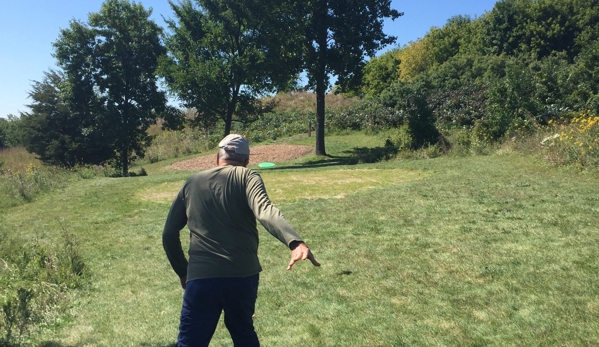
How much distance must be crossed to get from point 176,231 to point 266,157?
2146 centimetres

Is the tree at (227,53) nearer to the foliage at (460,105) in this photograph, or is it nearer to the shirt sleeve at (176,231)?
the foliage at (460,105)

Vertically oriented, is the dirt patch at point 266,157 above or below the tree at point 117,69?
below

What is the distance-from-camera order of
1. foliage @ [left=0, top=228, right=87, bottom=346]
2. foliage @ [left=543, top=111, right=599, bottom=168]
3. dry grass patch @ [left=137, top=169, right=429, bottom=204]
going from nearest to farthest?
foliage @ [left=0, top=228, right=87, bottom=346] < foliage @ [left=543, top=111, right=599, bottom=168] < dry grass patch @ [left=137, top=169, right=429, bottom=204]

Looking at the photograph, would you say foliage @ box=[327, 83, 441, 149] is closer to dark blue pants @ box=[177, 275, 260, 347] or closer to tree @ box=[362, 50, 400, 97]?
tree @ box=[362, 50, 400, 97]

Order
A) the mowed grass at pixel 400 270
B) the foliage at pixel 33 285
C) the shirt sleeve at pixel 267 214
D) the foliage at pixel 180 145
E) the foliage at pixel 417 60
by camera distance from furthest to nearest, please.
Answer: the foliage at pixel 417 60, the foliage at pixel 180 145, the foliage at pixel 33 285, the mowed grass at pixel 400 270, the shirt sleeve at pixel 267 214

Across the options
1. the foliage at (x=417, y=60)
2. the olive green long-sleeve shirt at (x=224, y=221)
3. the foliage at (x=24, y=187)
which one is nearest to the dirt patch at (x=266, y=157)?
the foliage at (x=24, y=187)

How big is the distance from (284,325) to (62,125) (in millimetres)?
25464

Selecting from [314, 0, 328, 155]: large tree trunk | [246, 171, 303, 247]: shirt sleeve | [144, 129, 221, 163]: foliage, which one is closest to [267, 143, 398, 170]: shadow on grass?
[314, 0, 328, 155]: large tree trunk

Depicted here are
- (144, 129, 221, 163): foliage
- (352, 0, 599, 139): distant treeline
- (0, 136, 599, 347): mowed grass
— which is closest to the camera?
(0, 136, 599, 347): mowed grass

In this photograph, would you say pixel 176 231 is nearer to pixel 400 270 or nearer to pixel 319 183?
pixel 400 270

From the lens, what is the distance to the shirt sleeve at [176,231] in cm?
326

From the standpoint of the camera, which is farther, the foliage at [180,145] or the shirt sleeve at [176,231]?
the foliage at [180,145]

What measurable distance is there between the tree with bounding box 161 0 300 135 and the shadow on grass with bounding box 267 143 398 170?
176 inches

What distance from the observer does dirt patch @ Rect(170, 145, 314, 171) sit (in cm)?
2380
